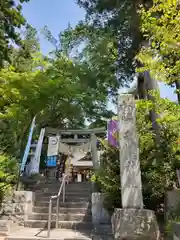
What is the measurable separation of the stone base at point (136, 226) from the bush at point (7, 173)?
3450 mm

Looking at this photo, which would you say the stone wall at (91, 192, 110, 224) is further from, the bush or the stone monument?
the bush

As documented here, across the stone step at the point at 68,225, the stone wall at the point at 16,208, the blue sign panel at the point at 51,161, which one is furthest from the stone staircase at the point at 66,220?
the blue sign panel at the point at 51,161

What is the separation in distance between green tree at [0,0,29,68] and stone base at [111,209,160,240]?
6.90 meters

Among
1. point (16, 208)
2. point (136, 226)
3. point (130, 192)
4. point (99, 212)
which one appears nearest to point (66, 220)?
point (99, 212)

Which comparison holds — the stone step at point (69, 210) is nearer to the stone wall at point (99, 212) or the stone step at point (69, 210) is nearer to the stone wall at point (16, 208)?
the stone wall at point (16, 208)

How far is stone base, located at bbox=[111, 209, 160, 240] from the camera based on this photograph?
4160 mm

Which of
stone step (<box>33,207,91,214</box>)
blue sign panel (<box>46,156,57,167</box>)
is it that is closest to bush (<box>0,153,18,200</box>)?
stone step (<box>33,207,91,214</box>)

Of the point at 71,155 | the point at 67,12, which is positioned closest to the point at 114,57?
the point at 67,12

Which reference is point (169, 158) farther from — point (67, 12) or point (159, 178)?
point (67, 12)

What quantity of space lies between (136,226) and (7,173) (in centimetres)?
400

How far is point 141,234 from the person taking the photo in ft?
13.6

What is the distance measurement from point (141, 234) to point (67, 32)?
11248 millimetres

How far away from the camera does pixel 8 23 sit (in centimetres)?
847

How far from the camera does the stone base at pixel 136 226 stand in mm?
4160
